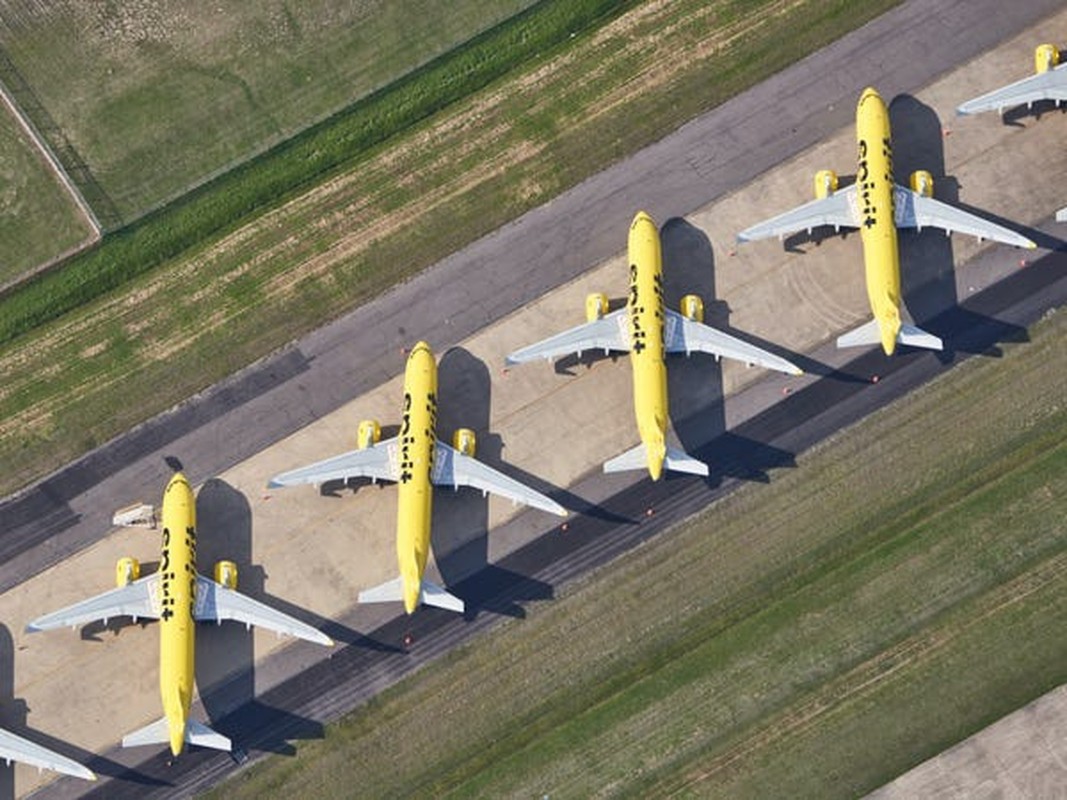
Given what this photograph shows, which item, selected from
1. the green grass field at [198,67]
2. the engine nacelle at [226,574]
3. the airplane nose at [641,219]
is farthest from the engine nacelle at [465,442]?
the green grass field at [198,67]

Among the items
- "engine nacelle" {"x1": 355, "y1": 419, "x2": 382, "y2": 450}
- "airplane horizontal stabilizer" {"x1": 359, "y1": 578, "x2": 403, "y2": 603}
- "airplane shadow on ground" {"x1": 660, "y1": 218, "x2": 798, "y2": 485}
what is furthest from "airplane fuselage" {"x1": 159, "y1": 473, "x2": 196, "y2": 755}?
"airplane shadow on ground" {"x1": 660, "y1": 218, "x2": 798, "y2": 485}

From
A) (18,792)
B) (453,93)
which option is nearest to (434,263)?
(453,93)

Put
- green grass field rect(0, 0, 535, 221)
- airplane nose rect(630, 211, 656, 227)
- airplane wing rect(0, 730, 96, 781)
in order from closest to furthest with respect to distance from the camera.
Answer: airplane wing rect(0, 730, 96, 781), airplane nose rect(630, 211, 656, 227), green grass field rect(0, 0, 535, 221)

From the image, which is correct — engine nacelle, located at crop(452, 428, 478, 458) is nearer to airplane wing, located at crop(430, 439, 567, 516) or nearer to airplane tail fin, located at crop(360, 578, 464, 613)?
airplane wing, located at crop(430, 439, 567, 516)

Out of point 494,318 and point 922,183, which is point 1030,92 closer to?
point 922,183

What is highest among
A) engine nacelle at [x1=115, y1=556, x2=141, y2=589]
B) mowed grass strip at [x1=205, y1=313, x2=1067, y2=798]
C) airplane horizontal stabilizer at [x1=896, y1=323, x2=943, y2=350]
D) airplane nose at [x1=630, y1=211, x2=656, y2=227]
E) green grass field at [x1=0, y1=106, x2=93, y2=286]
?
green grass field at [x1=0, y1=106, x2=93, y2=286]

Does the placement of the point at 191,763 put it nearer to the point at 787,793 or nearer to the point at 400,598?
the point at 400,598
